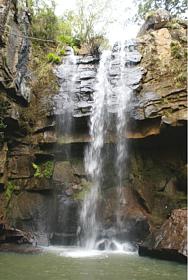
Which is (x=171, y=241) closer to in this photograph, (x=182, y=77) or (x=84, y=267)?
(x=84, y=267)

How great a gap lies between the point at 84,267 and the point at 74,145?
5598 millimetres

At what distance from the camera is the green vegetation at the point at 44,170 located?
12.3 m

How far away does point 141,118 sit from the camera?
37.8 ft

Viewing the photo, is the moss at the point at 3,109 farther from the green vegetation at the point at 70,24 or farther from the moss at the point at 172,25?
the moss at the point at 172,25

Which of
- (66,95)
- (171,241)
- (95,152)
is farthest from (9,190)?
(171,241)

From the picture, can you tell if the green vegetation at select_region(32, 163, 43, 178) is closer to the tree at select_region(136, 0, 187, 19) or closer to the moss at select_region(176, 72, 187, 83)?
the moss at select_region(176, 72, 187, 83)

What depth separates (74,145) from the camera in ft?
41.1

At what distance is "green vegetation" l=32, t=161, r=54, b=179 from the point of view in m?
12.3

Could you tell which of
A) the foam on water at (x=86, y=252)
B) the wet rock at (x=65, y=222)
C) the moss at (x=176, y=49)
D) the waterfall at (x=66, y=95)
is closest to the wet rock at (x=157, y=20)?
the moss at (x=176, y=49)

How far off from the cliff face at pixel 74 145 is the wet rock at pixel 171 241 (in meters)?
1.60

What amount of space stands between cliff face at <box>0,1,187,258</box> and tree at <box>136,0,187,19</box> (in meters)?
8.77

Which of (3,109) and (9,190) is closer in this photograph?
(3,109)

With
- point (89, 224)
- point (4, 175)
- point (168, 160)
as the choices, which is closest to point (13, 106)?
point (4, 175)

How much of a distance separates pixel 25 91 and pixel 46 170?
112 inches
